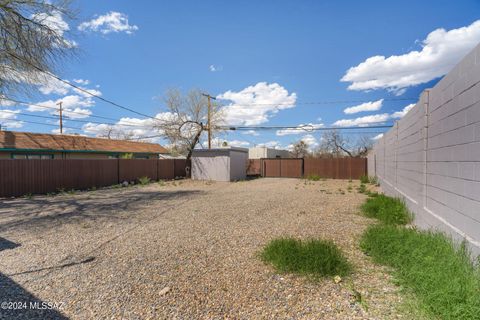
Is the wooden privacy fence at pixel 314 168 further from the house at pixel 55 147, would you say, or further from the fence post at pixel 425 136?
the fence post at pixel 425 136

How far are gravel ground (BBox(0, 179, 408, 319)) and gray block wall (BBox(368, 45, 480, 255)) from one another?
1035 mm

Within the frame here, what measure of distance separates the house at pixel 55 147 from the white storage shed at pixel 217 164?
8.62 m

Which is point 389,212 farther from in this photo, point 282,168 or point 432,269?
point 282,168

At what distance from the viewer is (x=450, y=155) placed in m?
3.38

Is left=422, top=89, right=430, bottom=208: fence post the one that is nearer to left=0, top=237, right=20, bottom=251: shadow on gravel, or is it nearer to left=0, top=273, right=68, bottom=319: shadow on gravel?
left=0, top=273, right=68, bottom=319: shadow on gravel

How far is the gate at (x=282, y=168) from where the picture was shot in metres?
21.7

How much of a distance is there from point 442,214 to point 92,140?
985 inches

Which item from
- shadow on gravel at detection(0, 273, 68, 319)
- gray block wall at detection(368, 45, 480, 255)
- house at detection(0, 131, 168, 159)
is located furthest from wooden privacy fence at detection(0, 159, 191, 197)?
gray block wall at detection(368, 45, 480, 255)

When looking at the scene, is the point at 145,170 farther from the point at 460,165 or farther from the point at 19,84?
the point at 460,165

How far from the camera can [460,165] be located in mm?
3049

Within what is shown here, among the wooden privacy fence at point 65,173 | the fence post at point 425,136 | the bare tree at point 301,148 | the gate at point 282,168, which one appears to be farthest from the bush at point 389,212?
the bare tree at point 301,148

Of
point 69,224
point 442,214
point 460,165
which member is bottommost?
point 69,224

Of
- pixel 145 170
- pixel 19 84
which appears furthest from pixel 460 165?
pixel 145 170

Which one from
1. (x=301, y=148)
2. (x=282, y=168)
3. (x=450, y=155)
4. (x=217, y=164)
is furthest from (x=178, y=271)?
(x=301, y=148)
